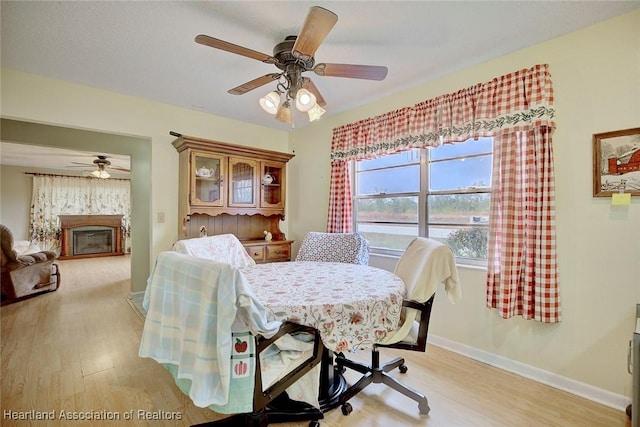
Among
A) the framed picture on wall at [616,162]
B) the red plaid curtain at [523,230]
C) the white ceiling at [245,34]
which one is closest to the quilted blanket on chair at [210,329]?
the white ceiling at [245,34]

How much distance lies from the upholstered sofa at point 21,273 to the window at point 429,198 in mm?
4306

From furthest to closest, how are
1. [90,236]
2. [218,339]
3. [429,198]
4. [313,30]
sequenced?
[90,236] < [429,198] < [313,30] < [218,339]

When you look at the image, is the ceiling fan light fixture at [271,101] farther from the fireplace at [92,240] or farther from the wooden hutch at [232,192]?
the fireplace at [92,240]

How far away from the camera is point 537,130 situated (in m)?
1.90

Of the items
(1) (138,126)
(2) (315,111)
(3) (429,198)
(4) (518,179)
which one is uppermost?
(1) (138,126)

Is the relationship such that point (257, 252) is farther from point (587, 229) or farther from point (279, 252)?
point (587, 229)

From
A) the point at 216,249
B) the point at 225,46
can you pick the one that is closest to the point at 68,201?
the point at 216,249

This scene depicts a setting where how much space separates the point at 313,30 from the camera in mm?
1291

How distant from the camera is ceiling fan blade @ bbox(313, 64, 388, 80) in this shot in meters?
1.60

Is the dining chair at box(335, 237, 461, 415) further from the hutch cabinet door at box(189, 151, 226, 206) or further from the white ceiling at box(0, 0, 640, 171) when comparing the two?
the hutch cabinet door at box(189, 151, 226, 206)

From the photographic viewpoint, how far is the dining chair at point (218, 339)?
1015 mm

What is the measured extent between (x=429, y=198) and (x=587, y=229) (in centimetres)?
109

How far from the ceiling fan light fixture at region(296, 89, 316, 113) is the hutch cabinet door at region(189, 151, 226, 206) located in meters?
1.68

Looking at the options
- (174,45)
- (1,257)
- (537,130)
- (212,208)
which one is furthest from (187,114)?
(537,130)
